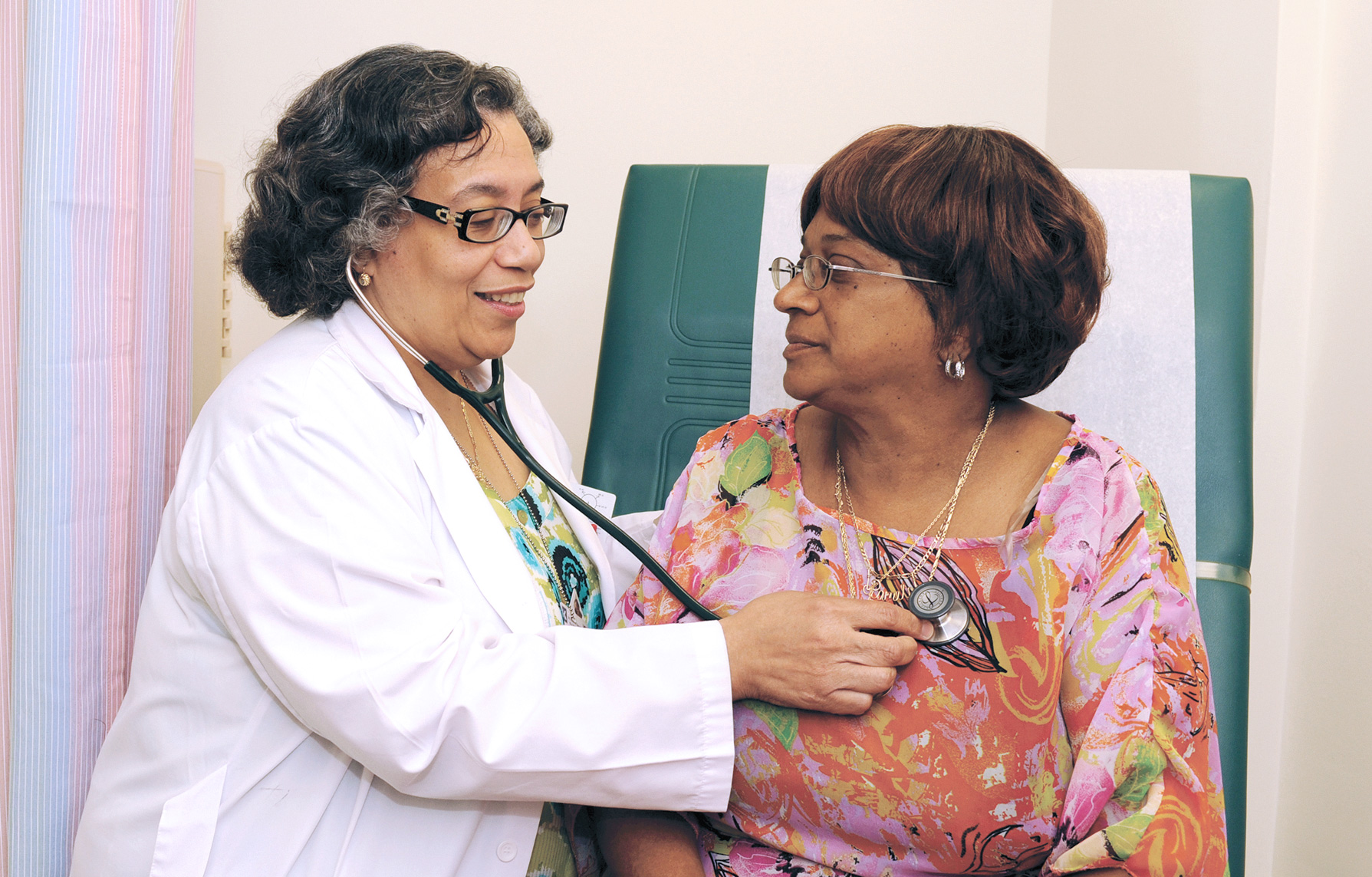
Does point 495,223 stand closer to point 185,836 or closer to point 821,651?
point 821,651

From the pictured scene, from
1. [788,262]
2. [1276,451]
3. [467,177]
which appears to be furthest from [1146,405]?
[467,177]

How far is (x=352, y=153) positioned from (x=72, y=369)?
0.38 m

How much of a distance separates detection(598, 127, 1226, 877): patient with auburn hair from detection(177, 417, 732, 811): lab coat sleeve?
0.12 metres

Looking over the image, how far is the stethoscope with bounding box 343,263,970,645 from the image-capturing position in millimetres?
1113

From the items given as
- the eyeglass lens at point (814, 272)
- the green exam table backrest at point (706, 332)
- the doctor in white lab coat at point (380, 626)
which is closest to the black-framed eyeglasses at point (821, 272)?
the eyeglass lens at point (814, 272)

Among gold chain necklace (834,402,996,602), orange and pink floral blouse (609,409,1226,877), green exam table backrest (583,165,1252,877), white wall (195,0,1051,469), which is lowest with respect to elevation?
orange and pink floral blouse (609,409,1226,877)

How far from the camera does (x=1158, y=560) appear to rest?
3.59 feet

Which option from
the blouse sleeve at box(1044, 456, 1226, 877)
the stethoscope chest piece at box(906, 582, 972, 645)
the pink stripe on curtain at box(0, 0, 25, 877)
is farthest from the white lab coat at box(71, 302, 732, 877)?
the blouse sleeve at box(1044, 456, 1226, 877)

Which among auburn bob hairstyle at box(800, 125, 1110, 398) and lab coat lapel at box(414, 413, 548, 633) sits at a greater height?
auburn bob hairstyle at box(800, 125, 1110, 398)

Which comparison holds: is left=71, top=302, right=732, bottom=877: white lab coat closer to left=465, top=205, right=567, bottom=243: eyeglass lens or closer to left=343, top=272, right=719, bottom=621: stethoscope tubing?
left=343, top=272, right=719, bottom=621: stethoscope tubing

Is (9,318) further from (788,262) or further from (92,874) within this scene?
(788,262)

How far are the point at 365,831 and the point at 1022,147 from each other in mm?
1026

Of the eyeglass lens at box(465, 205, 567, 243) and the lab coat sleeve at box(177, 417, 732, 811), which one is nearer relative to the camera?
the lab coat sleeve at box(177, 417, 732, 811)

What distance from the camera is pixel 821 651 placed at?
3.58 feet
